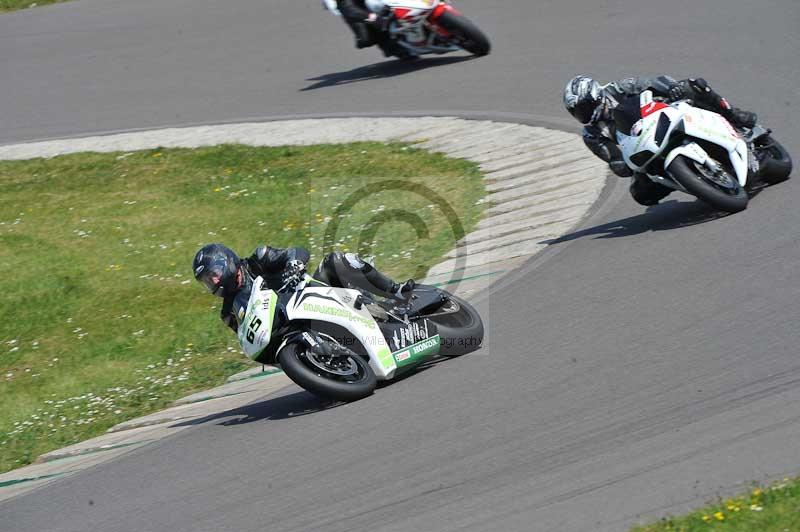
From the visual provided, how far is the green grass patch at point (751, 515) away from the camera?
491cm

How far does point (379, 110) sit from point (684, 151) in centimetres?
705

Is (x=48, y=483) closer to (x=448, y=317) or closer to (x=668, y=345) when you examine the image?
(x=448, y=317)

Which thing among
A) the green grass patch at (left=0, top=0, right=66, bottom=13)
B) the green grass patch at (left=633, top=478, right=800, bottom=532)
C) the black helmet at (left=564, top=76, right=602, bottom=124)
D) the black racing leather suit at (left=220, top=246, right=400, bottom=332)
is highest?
the black helmet at (left=564, top=76, right=602, bottom=124)

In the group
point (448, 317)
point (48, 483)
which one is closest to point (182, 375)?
point (48, 483)

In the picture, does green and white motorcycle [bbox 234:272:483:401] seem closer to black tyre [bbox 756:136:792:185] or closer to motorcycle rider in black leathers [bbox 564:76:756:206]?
motorcycle rider in black leathers [bbox 564:76:756:206]

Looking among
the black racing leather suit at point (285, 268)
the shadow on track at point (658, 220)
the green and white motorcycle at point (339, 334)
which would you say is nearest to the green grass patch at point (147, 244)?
the shadow on track at point (658, 220)

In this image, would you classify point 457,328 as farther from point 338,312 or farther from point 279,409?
point 279,409

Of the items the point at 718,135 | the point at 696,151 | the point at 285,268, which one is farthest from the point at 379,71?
the point at 285,268

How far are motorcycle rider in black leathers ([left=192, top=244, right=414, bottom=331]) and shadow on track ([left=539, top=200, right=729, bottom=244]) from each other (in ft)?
8.83

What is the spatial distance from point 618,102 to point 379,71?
7995 mm

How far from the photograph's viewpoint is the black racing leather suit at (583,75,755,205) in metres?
9.89

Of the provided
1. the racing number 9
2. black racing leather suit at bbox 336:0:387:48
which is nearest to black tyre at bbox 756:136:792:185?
the racing number 9

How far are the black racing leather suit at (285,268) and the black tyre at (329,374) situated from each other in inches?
24.9

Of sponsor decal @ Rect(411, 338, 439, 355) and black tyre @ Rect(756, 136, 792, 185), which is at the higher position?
black tyre @ Rect(756, 136, 792, 185)
